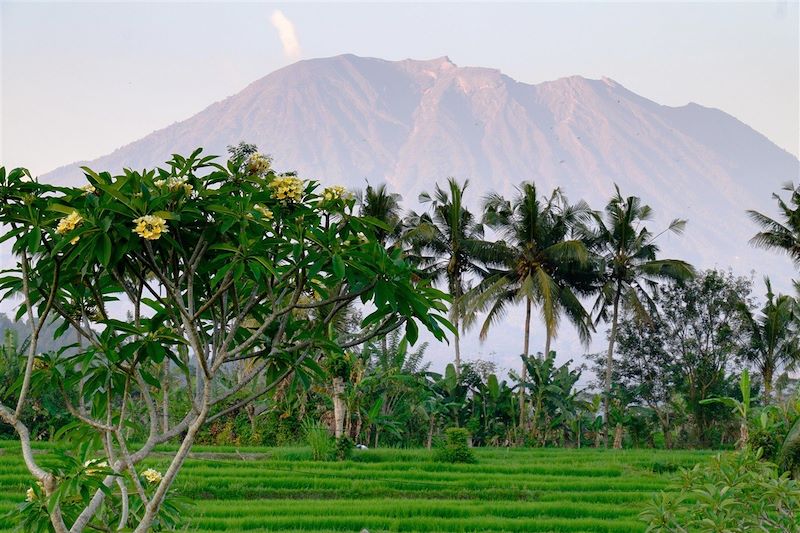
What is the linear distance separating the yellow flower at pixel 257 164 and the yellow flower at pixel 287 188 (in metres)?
0.17

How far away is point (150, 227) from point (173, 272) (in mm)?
619

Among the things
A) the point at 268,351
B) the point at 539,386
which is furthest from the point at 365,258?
the point at 539,386

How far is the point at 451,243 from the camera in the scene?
32188 mm

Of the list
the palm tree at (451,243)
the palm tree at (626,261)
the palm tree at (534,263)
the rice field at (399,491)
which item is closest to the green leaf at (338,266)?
the rice field at (399,491)

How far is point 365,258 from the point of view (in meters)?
5.51

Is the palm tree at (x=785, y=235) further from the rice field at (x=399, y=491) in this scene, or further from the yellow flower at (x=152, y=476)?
the yellow flower at (x=152, y=476)

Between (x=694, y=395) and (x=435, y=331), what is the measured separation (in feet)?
80.2

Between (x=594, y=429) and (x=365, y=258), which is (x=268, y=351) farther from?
(x=594, y=429)

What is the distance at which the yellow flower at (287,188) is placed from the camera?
5.91 metres

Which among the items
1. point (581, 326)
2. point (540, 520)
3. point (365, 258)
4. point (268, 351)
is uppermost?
point (581, 326)

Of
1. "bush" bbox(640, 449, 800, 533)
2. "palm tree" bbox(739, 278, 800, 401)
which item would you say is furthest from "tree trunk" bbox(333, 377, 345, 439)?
"palm tree" bbox(739, 278, 800, 401)

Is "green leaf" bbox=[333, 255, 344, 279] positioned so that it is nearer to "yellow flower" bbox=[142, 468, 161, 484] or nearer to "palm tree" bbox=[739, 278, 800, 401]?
"yellow flower" bbox=[142, 468, 161, 484]

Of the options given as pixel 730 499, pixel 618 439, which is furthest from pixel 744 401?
pixel 618 439

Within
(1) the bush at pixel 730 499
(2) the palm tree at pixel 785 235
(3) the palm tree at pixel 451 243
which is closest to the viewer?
(1) the bush at pixel 730 499
